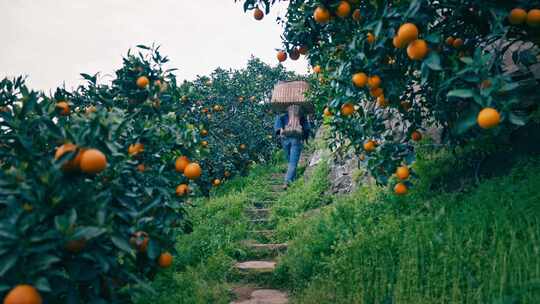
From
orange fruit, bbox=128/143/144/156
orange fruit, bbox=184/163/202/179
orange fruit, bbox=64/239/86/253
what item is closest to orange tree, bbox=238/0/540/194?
orange fruit, bbox=184/163/202/179

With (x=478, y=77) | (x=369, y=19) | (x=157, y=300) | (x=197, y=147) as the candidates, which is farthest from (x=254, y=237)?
(x=478, y=77)

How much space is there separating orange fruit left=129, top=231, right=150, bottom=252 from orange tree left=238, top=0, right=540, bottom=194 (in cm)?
179

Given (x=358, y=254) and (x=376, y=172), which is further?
(x=376, y=172)

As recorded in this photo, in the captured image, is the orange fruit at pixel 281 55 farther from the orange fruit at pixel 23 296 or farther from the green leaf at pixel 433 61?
the orange fruit at pixel 23 296

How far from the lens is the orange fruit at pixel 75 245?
178 centimetres

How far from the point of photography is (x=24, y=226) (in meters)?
1.69

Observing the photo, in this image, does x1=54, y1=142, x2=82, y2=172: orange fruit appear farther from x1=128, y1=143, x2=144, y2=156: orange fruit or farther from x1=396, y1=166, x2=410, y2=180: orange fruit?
x1=396, y1=166, x2=410, y2=180: orange fruit

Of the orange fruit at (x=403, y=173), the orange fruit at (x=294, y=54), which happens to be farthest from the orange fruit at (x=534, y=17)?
the orange fruit at (x=294, y=54)

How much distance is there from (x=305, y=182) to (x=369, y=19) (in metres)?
5.35

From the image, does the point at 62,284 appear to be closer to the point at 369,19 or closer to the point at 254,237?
the point at 369,19

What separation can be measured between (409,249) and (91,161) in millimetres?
2548

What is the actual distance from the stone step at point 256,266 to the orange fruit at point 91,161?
3.20 meters

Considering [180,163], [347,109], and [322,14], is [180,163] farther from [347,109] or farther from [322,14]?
[322,14]

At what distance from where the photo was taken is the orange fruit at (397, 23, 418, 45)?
2.46 m
